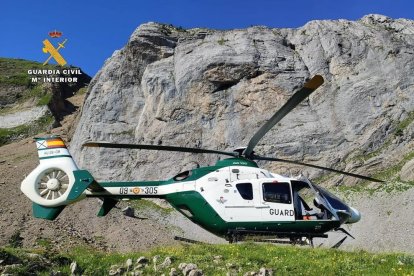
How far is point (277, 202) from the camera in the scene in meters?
15.9

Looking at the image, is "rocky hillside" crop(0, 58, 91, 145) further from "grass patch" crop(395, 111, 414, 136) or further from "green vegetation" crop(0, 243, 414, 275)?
"green vegetation" crop(0, 243, 414, 275)

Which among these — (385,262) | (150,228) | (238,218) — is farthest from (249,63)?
(385,262)

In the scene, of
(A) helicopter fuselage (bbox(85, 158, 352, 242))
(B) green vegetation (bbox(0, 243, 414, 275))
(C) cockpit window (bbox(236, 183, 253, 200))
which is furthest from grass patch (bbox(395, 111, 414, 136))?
(B) green vegetation (bbox(0, 243, 414, 275))

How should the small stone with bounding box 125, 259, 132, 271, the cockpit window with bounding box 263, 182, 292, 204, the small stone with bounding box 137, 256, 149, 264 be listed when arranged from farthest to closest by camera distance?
the cockpit window with bounding box 263, 182, 292, 204 → the small stone with bounding box 137, 256, 149, 264 → the small stone with bounding box 125, 259, 132, 271

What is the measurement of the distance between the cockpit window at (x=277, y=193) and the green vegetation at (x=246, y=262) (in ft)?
14.7

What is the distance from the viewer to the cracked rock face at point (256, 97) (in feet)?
152

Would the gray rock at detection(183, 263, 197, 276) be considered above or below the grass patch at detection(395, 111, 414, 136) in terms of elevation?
below

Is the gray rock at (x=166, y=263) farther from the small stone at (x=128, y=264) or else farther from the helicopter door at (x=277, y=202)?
the helicopter door at (x=277, y=202)

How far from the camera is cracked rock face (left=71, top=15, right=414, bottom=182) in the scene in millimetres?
46281

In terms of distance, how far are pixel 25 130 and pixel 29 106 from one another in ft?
32.8

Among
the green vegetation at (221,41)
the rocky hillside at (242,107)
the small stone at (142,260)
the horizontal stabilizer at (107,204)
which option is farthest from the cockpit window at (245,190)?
the green vegetation at (221,41)

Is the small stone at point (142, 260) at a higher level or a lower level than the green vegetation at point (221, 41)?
lower

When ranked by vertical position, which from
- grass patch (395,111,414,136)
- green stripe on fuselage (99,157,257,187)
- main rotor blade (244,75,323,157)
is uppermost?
grass patch (395,111,414,136)

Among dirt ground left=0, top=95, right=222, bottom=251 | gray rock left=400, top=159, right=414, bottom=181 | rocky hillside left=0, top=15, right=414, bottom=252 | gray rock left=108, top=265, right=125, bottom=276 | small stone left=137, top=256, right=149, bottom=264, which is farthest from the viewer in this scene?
rocky hillside left=0, top=15, right=414, bottom=252
